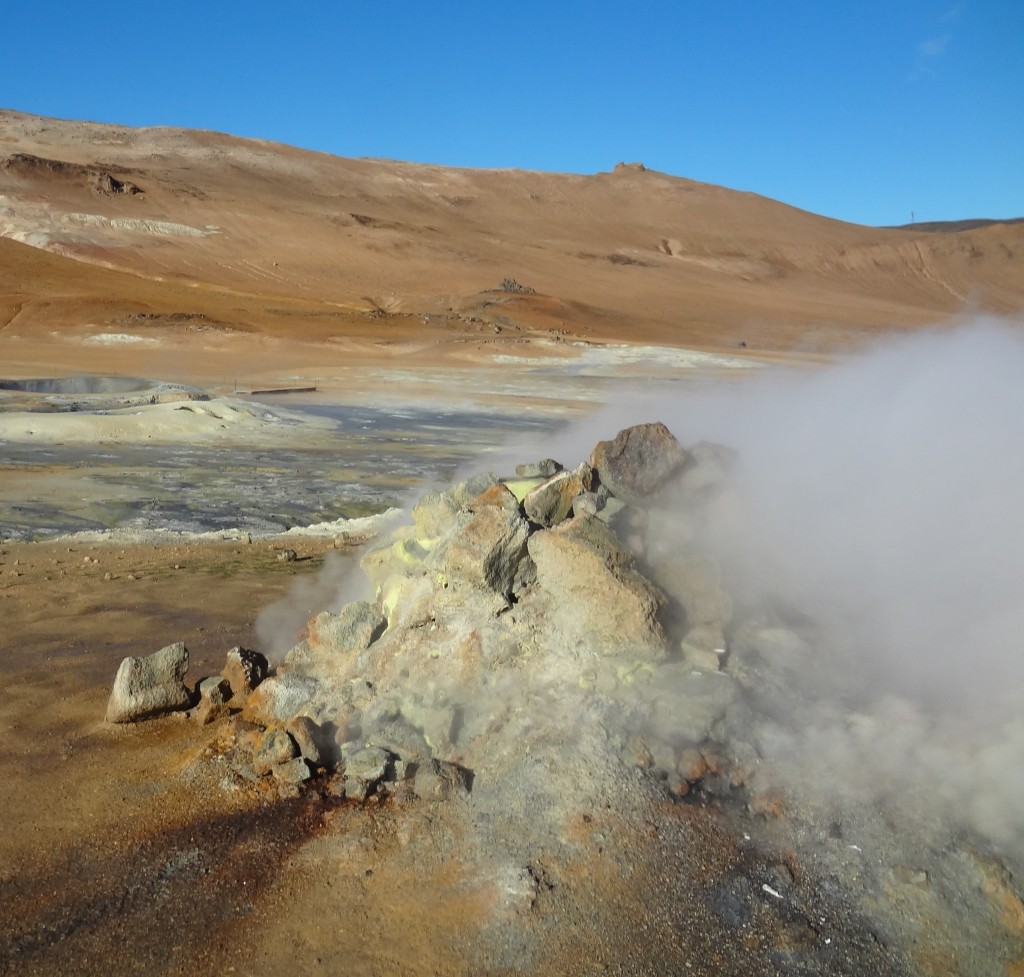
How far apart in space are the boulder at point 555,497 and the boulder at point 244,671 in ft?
4.04

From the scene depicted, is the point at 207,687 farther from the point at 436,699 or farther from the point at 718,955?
the point at 718,955

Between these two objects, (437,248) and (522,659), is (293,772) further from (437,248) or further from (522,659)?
(437,248)

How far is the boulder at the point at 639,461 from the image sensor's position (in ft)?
12.4

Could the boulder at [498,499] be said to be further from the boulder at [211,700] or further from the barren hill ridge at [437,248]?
the barren hill ridge at [437,248]

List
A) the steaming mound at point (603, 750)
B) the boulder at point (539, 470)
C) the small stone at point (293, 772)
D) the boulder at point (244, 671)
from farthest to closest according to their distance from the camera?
the boulder at point (539, 470) → the boulder at point (244, 671) → the small stone at point (293, 772) → the steaming mound at point (603, 750)

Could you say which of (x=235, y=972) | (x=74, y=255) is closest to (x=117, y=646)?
(x=235, y=972)

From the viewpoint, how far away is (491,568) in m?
3.40

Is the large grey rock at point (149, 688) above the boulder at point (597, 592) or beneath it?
beneath

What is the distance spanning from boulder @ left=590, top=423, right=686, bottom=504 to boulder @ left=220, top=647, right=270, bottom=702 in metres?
1.56

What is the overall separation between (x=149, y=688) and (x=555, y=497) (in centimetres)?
173

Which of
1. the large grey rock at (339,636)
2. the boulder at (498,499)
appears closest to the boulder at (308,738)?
the large grey rock at (339,636)

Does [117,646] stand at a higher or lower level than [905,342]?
lower

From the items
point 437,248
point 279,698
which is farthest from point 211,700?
point 437,248

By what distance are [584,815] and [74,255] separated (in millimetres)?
41075
